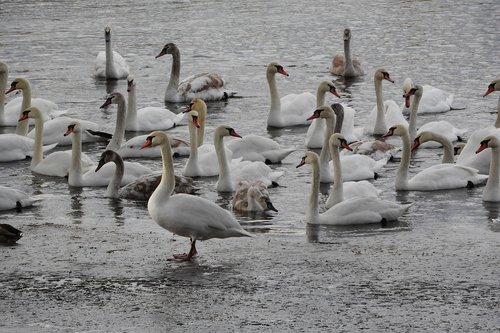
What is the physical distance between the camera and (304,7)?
108ft

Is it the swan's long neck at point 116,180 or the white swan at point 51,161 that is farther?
the white swan at point 51,161

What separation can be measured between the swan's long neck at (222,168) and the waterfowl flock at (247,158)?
14 millimetres

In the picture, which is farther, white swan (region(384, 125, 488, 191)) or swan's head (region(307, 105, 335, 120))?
swan's head (region(307, 105, 335, 120))

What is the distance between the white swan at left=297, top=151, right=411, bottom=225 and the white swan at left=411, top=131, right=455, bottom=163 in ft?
8.48

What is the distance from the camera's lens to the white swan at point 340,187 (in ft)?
45.6

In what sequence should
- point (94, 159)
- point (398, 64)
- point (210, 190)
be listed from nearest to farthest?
1. point (210, 190)
2. point (94, 159)
3. point (398, 64)

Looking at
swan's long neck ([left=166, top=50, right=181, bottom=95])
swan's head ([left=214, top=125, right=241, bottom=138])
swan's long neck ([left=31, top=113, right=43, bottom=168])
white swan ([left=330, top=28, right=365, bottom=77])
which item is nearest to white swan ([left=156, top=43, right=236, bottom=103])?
swan's long neck ([left=166, top=50, right=181, bottom=95])

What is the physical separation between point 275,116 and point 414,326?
9.43 meters

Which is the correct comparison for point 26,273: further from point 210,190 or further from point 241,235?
point 210,190

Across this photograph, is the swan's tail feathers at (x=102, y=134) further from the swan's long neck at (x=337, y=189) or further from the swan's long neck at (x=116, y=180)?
the swan's long neck at (x=337, y=189)

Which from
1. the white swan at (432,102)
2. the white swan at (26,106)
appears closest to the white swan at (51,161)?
the white swan at (26,106)

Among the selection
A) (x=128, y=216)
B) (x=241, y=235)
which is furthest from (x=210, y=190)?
(x=241, y=235)

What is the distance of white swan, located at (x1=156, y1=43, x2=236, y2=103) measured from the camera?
21172mm

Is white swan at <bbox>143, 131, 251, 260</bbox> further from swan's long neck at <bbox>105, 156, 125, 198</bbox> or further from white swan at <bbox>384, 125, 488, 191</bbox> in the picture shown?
white swan at <bbox>384, 125, 488, 191</bbox>
